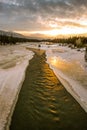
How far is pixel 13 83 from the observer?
14336 millimetres

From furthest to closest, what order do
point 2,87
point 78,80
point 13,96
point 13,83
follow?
point 78,80 → point 13,83 → point 2,87 → point 13,96

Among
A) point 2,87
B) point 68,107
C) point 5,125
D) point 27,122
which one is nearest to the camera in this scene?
point 5,125

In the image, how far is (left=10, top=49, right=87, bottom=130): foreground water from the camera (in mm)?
8102

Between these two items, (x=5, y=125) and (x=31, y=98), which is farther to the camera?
(x=31, y=98)

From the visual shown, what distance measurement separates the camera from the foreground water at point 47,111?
810 cm

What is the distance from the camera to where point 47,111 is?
31.2 feet

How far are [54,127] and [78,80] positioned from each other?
8.02 metres

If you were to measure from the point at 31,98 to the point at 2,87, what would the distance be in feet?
8.38

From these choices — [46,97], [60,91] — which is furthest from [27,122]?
[60,91]

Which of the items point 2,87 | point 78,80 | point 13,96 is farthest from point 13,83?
point 78,80

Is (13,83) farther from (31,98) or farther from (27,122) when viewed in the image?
(27,122)

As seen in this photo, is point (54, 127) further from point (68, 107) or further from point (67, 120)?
point (68, 107)

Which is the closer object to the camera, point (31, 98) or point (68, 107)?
point (68, 107)

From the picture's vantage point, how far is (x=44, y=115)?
906 centimetres
